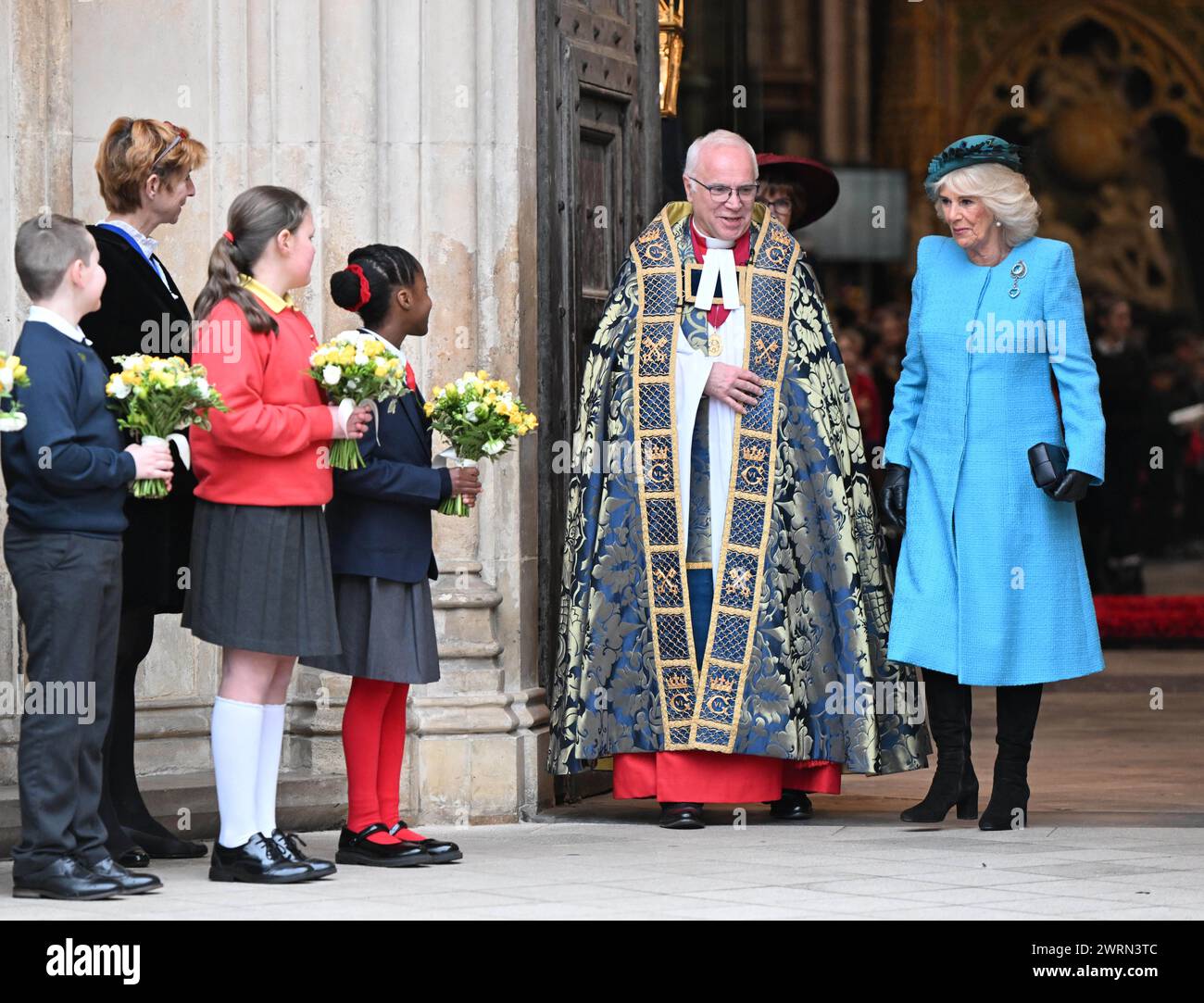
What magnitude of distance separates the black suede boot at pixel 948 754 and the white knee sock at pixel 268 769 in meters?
2.14

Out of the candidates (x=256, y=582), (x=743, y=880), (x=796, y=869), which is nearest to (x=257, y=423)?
(x=256, y=582)

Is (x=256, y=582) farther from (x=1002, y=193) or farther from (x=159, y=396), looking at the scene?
(x=1002, y=193)

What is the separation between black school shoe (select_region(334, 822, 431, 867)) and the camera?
21.4 ft

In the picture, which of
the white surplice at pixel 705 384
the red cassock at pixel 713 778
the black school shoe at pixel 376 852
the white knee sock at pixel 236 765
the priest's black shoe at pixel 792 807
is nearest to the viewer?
the white knee sock at pixel 236 765

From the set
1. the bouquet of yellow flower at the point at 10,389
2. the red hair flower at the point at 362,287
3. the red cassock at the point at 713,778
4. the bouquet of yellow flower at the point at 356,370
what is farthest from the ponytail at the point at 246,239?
the red cassock at the point at 713,778

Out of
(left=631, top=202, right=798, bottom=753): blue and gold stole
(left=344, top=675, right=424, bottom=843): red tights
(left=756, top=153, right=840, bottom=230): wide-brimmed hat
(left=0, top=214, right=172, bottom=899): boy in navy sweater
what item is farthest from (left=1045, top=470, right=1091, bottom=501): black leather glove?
(left=0, top=214, right=172, bottom=899): boy in navy sweater

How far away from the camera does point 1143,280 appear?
21.4 m

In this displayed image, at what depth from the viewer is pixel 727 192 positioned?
7598mm

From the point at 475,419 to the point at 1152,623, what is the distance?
915 centimetres

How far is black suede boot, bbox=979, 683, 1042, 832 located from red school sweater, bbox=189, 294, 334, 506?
226 cm

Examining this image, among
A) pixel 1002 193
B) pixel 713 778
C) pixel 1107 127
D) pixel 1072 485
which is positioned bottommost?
pixel 713 778

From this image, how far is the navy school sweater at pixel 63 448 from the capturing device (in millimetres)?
5773

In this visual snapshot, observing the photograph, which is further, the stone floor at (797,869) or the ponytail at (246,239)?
the ponytail at (246,239)

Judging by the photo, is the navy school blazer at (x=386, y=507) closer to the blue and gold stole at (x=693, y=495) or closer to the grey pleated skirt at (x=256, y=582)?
→ the grey pleated skirt at (x=256, y=582)
